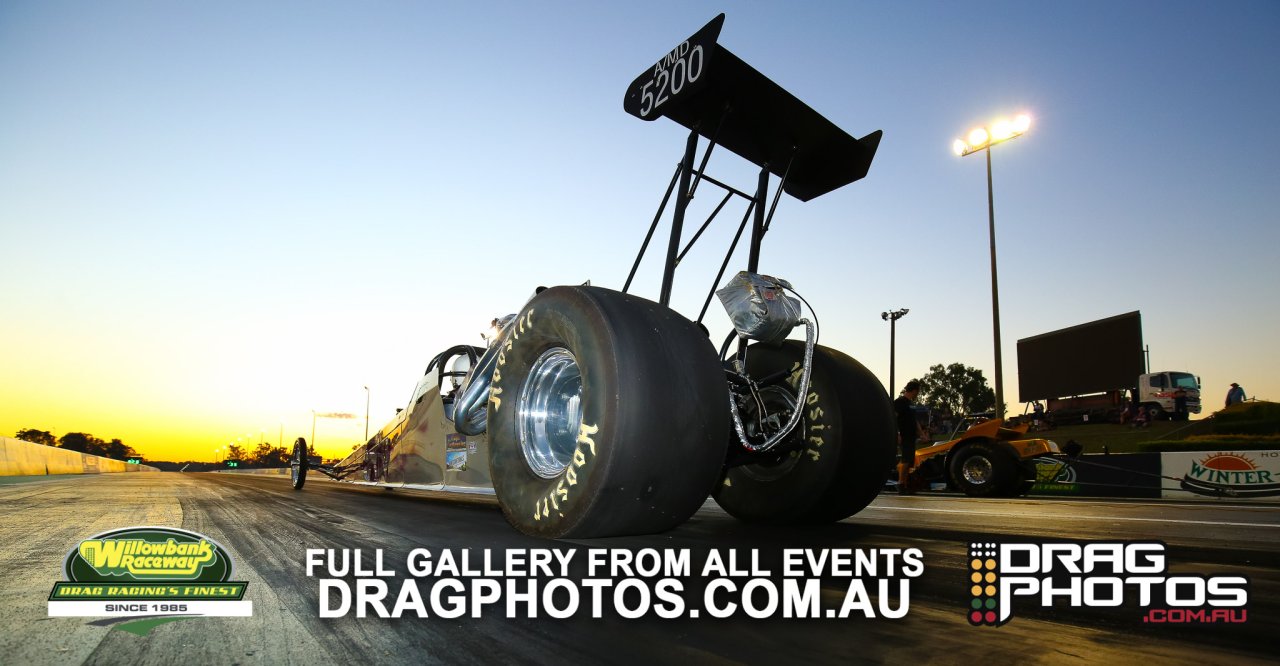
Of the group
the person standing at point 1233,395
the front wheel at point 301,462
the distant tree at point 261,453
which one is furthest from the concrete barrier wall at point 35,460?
the distant tree at point 261,453

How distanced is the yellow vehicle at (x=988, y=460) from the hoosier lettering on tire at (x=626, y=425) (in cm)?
950

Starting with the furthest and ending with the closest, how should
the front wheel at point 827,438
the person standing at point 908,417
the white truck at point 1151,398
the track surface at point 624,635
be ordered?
the white truck at point 1151,398
the person standing at point 908,417
the front wheel at point 827,438
the track surface at point 624,635

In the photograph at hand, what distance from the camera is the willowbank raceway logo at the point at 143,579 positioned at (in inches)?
73.1

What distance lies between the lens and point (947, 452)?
1188 cm

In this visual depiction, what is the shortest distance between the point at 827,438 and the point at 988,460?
27.9ft

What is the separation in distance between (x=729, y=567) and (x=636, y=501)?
57 centimetres

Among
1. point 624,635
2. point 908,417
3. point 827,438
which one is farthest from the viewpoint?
point 908,417

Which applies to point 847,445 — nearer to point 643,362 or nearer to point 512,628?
point 643,362

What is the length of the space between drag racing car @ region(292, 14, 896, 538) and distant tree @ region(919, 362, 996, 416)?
101 metres

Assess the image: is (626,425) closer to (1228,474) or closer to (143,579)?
(143,579)

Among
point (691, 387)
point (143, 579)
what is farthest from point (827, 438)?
point (143, 579)

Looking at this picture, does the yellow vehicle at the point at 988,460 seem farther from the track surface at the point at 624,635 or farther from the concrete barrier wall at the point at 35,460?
the concrete barrier wall at the point at 35,460

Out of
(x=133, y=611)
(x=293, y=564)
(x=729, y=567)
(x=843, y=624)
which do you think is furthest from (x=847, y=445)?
(x=133, y=611)

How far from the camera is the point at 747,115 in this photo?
3680 mm
